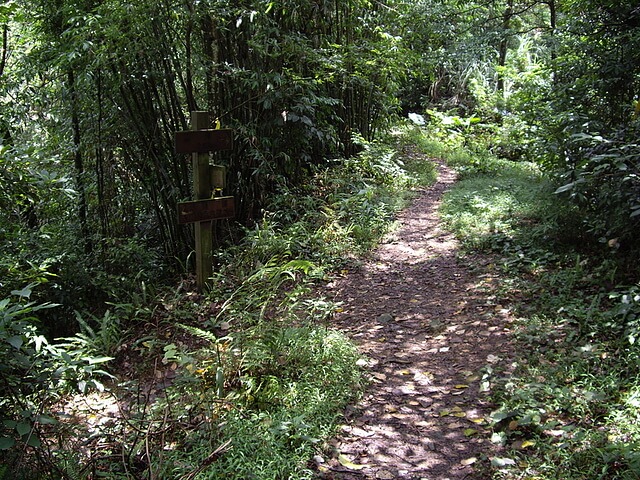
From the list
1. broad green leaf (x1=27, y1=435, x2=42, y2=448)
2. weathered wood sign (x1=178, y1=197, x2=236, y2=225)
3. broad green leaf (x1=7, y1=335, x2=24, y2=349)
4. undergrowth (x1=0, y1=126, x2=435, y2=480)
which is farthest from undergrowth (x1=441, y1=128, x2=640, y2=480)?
weathered wood sign (x1=178, y1=197, x2=236, y2=225)

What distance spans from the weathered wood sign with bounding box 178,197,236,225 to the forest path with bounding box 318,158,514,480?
1.37 meters

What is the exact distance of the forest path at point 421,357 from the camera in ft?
9.67

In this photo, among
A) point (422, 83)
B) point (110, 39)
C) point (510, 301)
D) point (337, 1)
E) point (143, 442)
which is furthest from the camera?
point (422, 83)

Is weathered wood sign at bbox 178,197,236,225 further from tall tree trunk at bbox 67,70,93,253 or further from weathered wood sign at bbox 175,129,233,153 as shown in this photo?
tall tree trunk at bbox 67,70,93,253

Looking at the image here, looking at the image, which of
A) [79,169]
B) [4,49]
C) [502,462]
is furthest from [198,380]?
[4,49]

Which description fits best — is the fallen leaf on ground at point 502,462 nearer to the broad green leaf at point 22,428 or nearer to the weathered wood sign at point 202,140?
the broad green leaf at point 22,428

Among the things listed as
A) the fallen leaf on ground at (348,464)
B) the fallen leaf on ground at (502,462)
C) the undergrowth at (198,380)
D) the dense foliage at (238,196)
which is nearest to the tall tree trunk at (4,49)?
the dense foliage at (238,196)

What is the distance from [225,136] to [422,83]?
15813 millimetres

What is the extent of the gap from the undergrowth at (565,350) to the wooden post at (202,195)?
9.40 feet

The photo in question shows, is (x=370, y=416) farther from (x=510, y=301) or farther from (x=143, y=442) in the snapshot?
(x=510, y=301)

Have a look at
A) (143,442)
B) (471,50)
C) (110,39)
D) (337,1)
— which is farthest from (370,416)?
(471,50)

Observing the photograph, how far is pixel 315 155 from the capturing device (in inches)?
351

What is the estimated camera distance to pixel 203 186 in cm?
536

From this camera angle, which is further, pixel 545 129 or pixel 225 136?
pixel 545 129
